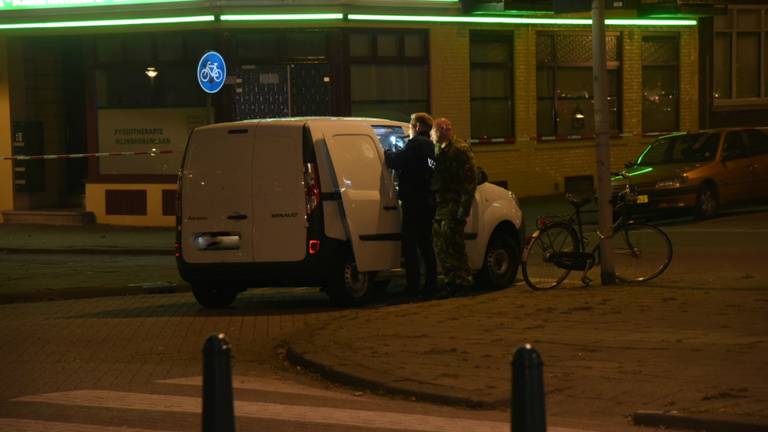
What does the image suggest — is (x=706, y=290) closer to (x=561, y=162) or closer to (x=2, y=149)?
(x=561, y=162)

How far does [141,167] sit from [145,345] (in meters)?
14.1

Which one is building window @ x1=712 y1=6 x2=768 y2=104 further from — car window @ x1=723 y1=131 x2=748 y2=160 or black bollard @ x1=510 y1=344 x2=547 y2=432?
black bollard @ x1=510 y1=344 x2=547 y2=432

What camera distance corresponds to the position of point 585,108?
28672mm

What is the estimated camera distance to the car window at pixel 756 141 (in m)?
23.6

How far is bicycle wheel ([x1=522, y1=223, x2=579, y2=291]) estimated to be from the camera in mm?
13891

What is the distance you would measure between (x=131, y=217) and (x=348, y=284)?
12.5 meters

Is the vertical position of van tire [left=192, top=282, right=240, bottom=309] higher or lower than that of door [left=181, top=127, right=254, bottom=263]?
lower

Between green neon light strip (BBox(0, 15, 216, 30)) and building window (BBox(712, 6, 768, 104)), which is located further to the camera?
building window (BBox(712, 6, 768, 104))

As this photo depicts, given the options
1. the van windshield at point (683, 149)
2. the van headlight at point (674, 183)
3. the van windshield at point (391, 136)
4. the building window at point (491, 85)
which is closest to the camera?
the van windshield at point (391, 136)

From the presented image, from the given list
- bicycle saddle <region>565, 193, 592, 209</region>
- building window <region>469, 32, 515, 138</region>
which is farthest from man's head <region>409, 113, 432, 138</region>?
building window <region>469, 32, 515, 138</region>

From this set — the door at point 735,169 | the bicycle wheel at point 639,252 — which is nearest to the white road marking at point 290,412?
the bicycle wheel at point 639,252

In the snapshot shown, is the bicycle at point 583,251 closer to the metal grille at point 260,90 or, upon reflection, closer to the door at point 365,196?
the door at point 365,196

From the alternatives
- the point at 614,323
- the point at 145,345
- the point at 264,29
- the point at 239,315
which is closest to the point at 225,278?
the point at 239,315

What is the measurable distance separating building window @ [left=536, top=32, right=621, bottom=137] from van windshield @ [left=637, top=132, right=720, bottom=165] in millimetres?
4337
